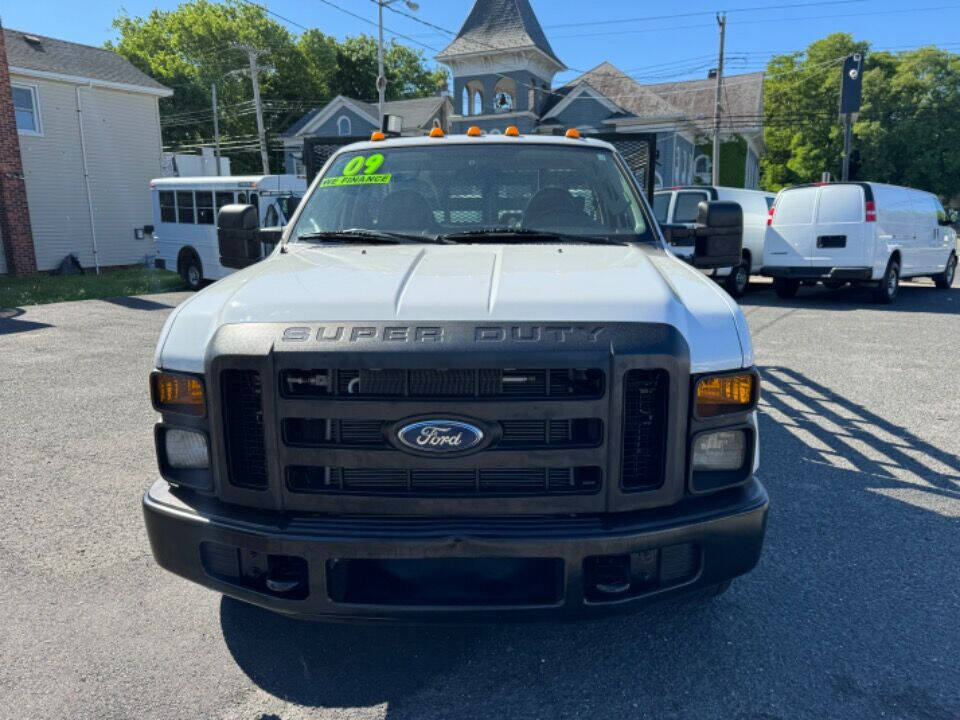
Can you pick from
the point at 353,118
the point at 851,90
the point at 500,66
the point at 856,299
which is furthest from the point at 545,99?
the point at 856,299

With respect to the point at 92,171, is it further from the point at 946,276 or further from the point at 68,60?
the point at 946,276

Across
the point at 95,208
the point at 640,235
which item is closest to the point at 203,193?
the point at 95,208

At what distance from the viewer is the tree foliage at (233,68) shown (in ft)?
170

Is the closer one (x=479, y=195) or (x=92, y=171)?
(x=479, y=195)

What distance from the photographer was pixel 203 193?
17.5 m

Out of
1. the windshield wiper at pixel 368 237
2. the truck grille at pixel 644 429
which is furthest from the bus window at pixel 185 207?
the truck grille at pixel 644 429

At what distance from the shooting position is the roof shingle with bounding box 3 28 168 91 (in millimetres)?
21953

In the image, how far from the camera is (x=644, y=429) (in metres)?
2.32

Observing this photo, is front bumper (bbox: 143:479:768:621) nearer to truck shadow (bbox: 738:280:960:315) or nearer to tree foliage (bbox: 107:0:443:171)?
truck shadow (bbox: 738:280:960:315)

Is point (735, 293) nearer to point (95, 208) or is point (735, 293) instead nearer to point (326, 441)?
point (326, 441)

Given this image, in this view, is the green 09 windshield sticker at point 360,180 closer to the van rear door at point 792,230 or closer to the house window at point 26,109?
the van rear door at point 792,230

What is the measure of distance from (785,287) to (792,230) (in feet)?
4.31

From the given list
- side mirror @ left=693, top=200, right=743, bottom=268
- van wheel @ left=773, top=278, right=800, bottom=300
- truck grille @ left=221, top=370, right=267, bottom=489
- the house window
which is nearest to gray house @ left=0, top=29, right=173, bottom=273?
the house window

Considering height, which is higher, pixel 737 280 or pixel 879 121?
pixel 879 121
